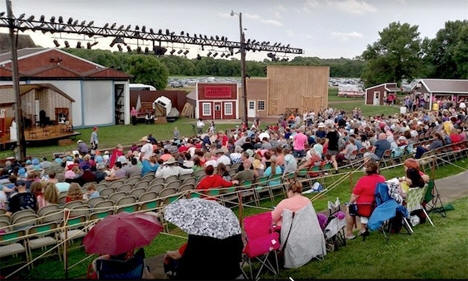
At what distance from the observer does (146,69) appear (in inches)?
2793

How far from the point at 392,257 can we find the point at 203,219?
3.00 meters

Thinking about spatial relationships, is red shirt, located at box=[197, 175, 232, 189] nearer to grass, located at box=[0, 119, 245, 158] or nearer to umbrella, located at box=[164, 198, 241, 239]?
umbrella, located at box=[164, 198, 241, 239]

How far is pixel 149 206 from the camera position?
9.35m

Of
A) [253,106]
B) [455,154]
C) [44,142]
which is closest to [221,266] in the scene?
[455,154]

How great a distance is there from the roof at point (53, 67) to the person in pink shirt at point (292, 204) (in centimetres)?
2958

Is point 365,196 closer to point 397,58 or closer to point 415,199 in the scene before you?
point 415,199

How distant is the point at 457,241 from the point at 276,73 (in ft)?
139

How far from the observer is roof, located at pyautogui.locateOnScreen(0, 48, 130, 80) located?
1308 inches

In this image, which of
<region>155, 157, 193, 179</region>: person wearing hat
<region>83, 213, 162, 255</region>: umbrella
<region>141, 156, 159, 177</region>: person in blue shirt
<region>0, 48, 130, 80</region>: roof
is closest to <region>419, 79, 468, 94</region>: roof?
<region>0, 48, 130, 80</region>: roof

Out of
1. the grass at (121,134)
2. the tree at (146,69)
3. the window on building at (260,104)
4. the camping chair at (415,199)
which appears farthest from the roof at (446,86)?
the camping chair at (415,199)

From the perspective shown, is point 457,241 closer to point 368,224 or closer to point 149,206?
point 368,224

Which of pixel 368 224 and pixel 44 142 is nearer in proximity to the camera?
pixel 368 224

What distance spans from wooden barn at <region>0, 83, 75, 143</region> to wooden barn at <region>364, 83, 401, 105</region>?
39493mm

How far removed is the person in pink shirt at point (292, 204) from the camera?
6.51 meters
